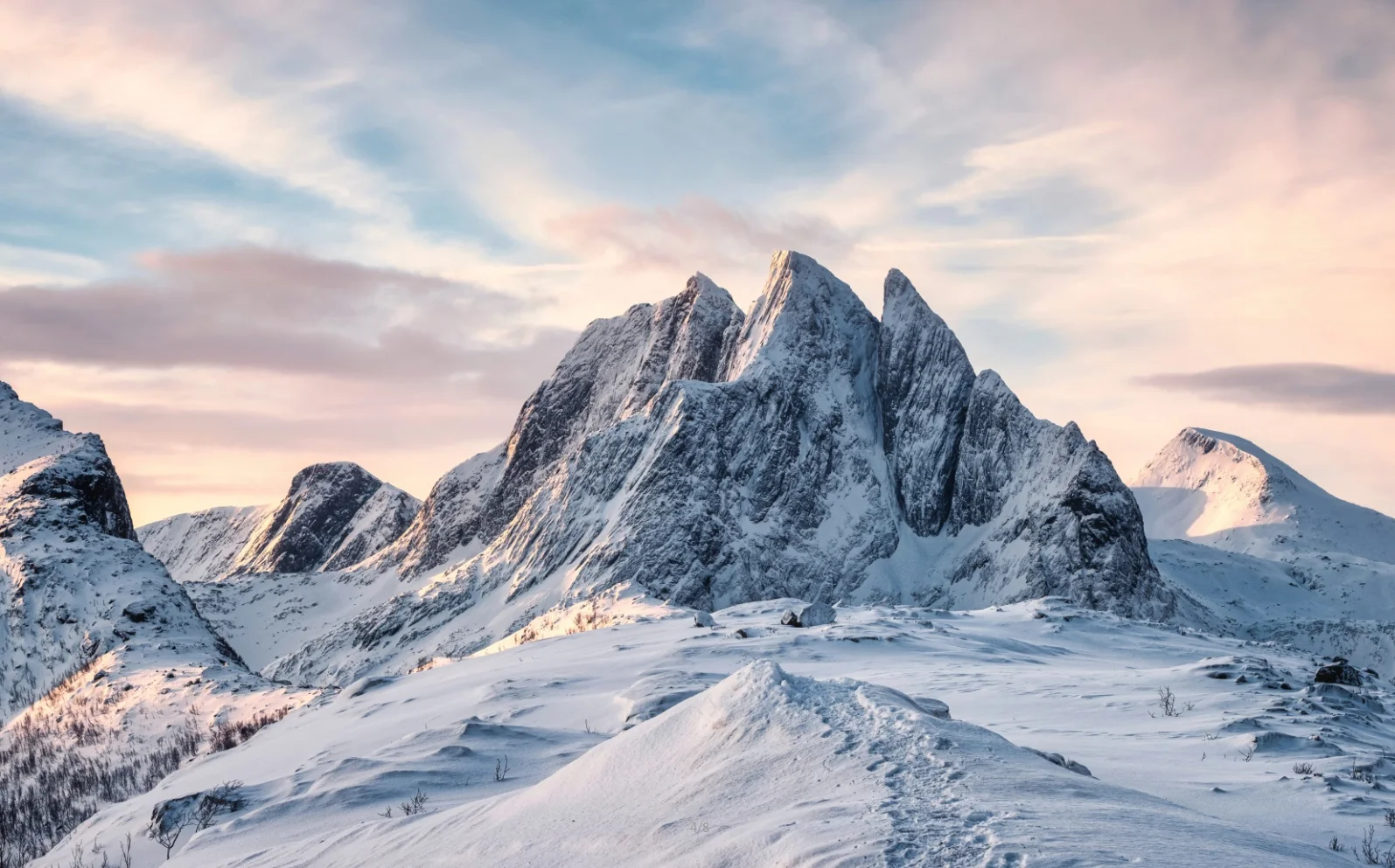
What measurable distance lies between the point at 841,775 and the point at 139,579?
43.0m

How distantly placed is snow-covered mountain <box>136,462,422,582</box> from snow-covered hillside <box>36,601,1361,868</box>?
12710 cm

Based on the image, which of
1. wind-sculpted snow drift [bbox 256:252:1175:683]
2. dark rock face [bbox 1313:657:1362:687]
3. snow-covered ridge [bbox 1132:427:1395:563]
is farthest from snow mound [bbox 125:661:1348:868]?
snow-covered ridge [bbox 1132:427:1395:563]

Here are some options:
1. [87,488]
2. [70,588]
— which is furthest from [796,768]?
[87,488]

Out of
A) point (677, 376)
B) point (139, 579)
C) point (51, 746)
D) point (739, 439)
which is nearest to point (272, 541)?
point (677, 376)

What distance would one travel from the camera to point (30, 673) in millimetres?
39500

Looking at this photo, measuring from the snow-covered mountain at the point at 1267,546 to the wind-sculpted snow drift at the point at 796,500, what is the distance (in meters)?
12.3

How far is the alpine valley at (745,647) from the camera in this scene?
778 centimetres

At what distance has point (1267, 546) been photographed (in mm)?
101000

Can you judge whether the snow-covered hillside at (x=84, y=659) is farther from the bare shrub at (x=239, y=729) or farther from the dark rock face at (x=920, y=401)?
the dark rock face at (x=920, y=401)

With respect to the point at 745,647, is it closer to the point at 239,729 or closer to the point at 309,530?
the point at 239,729

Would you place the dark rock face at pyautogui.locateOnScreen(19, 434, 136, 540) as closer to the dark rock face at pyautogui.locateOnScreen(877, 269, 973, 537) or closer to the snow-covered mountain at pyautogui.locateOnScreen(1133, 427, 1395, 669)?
the dark rock face at pyautogui.locateOnScreen(877, 269, 973, 537)

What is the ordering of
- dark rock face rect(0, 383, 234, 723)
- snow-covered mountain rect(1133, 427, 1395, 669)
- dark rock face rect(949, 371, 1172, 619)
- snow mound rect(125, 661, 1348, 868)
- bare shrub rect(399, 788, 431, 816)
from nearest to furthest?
snow mound rect(125, 661, 1348, 868)
bare shrub rect(399, 788, 431, 816)
dark rock face rect(0, 383, 234, 723)
dark rock face rect(949, 371, 1172, 619)
snow-covered mountain rect(1133, 427, 1395, 669)

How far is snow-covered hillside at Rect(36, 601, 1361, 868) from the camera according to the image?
6.57m

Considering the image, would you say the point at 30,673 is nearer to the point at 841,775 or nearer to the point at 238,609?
the point at 841,775
